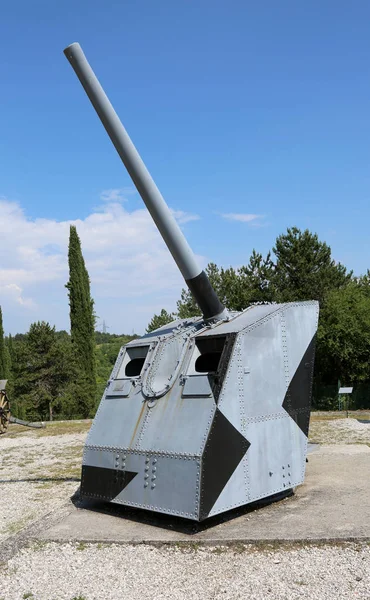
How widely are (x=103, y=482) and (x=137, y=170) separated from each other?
3.66 meters

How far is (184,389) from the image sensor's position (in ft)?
21.2

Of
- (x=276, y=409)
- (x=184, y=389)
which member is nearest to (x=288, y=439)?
(x=276, y=409)

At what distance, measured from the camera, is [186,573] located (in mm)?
4719

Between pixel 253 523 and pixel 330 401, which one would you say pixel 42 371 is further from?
pixel 253 523

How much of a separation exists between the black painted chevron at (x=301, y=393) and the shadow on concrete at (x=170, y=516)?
93 cm

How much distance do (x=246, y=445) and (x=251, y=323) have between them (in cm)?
141

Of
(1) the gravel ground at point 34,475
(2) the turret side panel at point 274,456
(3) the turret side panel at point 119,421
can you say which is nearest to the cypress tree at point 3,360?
(1) the gravel ground at point 34,475

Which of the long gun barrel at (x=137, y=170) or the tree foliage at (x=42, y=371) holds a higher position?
the long gun barrel at (x=137, y=170)

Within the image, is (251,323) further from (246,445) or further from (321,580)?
(321,580)

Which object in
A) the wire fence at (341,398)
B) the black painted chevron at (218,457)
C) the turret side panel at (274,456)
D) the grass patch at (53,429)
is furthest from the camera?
the wire fence at (341,398)

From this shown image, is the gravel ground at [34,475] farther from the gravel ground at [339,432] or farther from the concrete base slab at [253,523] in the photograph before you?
the gravel ground at [339,432]

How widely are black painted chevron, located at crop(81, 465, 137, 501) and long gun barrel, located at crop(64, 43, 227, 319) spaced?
7.81ft

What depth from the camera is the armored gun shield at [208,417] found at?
19.3 ft

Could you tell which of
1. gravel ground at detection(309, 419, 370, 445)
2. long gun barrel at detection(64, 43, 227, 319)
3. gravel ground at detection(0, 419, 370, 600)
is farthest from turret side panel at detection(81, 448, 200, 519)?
gravel ground at detection(309, 419, 370, 445)
